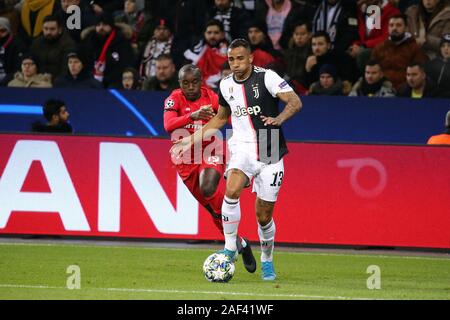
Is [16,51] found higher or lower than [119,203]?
higher

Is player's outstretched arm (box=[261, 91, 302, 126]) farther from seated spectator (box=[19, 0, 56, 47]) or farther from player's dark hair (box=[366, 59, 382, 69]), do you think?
seated spectator (box=[19, 0, 56, 47])

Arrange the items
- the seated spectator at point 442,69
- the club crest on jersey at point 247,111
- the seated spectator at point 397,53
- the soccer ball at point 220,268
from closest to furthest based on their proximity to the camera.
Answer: the soccer ball at point 220,268 < the club crest on jersey at point 247,111 < the seated spectator at point 442,69 < the seated spectator at point 397,53

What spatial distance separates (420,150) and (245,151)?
3864mm

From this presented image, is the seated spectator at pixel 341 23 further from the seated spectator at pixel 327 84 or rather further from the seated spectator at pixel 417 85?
the seated spectator at pixel 417 85

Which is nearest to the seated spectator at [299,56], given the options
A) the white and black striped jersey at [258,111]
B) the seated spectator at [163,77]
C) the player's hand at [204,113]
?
the seated spectator at [163,77]

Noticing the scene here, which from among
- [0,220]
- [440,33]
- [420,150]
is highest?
[440,33]

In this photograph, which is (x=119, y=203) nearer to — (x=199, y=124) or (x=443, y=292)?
(x=199, y=124)

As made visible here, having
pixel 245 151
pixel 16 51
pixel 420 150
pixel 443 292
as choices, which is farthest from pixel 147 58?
pixel 443 292

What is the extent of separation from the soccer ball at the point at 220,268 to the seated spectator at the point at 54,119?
5989 mm

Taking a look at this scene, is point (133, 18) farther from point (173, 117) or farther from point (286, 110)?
point (286, 110)

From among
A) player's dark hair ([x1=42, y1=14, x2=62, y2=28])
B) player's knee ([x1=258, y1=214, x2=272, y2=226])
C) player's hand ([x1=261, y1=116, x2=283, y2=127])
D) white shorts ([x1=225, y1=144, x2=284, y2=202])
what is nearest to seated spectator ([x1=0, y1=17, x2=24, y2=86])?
player's dark hair ([x1=42, y1=14, x2=62, y2=28])

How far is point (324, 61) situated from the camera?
16.5 m

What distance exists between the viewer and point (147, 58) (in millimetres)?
17922

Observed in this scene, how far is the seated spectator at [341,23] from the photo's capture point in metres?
16.8
